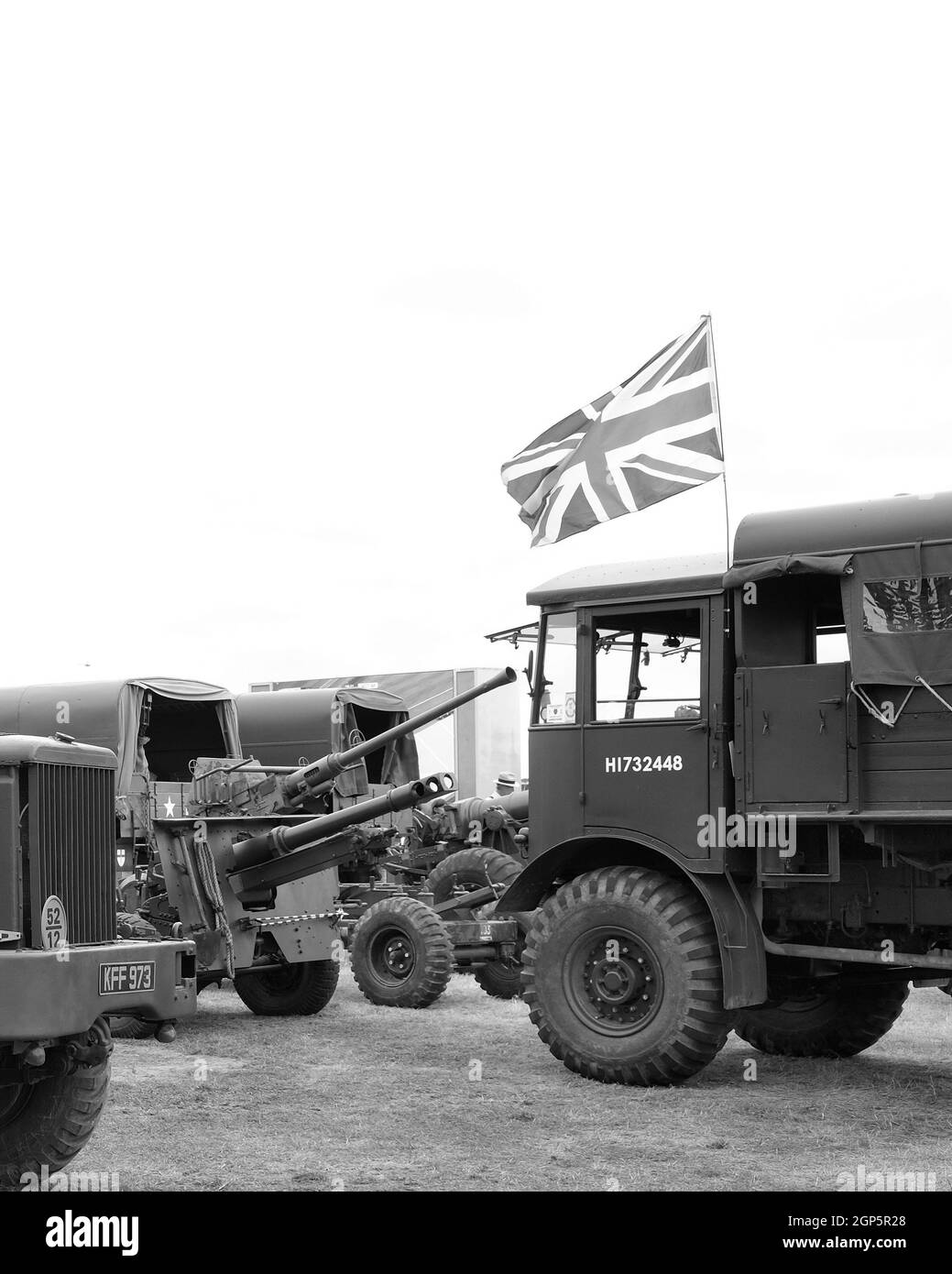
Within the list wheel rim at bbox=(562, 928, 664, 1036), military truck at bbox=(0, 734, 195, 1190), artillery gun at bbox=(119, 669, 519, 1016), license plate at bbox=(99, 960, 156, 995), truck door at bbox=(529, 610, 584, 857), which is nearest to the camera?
military truck at bbox=(0, 734, 195, 1190)

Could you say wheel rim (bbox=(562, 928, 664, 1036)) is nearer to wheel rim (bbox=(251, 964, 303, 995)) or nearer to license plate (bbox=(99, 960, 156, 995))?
license plate (bbox=(99, 960, 156, 995))

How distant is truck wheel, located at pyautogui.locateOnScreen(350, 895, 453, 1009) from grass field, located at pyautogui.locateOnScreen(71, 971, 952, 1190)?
1032 mm

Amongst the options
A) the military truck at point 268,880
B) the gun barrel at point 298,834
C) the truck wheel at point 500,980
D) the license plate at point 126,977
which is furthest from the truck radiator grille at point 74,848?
the truck wheel at point 500,980

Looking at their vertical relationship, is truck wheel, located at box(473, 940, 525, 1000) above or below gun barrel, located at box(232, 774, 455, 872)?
below

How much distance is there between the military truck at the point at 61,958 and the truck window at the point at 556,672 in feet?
13.7

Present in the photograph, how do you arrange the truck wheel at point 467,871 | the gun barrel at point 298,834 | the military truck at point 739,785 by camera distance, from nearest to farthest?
the military truck at point 739,785, the gun barrel at point 298,834, the truck wheel at point 467,871

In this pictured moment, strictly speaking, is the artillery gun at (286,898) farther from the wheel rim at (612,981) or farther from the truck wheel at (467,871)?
the wheel rim at (612,981)

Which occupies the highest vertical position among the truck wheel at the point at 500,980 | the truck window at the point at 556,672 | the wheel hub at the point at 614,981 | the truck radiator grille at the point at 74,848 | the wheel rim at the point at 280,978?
the truck window at the point at 556,672

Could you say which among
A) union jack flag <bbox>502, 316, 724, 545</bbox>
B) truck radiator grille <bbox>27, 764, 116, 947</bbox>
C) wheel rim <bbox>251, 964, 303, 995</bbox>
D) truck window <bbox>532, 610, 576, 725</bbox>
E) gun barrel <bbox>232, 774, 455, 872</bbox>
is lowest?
wheel rim <bbox>251, 964, 303, 995</bbox>

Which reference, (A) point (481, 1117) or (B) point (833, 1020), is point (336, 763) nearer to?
(B) point (833, 1020)

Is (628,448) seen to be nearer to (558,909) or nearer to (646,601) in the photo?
(646,601)

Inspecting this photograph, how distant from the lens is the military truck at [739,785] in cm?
841

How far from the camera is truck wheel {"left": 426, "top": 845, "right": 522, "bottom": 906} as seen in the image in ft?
48.0

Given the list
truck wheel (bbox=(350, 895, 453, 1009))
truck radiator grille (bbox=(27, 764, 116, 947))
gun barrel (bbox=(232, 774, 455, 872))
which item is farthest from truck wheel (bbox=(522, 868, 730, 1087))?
truck radiator grille (bbox=(27, 764, 116, 947))
